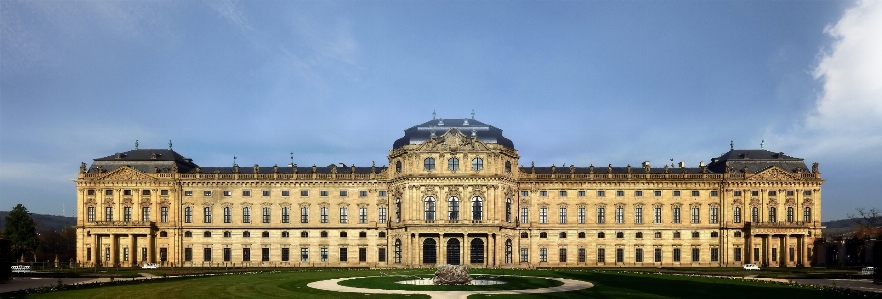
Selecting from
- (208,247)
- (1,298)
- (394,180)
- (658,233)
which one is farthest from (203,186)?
(658,233)

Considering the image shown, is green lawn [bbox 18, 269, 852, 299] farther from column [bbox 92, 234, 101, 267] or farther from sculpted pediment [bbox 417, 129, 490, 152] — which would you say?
column [bbox 92, 234, 101, 267]

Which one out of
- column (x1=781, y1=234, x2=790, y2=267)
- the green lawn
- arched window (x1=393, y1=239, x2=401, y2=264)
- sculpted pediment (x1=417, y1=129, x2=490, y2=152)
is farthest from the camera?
column (x1=781, y1=234, x2=790, y2=267)

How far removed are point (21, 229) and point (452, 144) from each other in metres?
59.8

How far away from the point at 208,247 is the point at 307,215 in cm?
1305

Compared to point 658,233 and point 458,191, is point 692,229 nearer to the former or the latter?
point 658,233

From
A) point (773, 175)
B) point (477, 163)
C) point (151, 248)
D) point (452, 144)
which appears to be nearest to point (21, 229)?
point (151, 248)

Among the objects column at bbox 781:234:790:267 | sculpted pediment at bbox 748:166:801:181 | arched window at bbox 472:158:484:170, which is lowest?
column at bbox 781:234:790:267

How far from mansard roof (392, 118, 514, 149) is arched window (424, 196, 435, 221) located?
756 centimetres

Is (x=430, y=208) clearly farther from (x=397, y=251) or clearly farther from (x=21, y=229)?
(x=21, y=229)

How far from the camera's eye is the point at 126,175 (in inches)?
3418

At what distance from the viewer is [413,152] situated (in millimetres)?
81812

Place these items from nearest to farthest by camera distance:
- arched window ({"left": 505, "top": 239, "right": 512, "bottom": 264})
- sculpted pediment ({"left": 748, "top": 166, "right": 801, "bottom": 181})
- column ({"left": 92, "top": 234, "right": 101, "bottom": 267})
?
arched window ({"left": 505, "top": 239, "right": 512, "bottom": 264}) → column ({"left": 92, "top": 234, "right": 101, "bottom": 267}) → sculpted pediment ({"left": 748, "top": 166, "right": 801, "bottom": 181})

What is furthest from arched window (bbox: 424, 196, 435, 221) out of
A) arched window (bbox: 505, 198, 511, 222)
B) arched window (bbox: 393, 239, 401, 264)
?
arched window (bbox: 505, 198, 511, 222)

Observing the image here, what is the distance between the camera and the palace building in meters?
86.2
